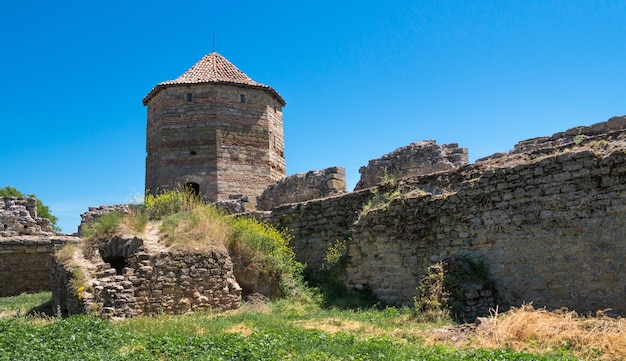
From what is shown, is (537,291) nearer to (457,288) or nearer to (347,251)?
(457,288)

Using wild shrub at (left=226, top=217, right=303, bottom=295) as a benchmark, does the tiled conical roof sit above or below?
above

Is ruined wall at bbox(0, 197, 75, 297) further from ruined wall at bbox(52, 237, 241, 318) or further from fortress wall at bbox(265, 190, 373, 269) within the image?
fortress wall at bbox(265, 190, 373, 269)

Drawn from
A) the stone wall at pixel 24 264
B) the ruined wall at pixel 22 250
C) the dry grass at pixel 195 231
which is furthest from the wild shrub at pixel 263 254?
the stone wall at pixel 24 264

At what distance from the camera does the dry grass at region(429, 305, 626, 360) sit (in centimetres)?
602

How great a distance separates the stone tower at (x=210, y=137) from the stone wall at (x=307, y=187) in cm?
398

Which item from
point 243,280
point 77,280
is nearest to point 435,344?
point 243,280

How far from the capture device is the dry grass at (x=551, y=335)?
19.7 feet

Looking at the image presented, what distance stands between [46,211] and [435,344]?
38.6m

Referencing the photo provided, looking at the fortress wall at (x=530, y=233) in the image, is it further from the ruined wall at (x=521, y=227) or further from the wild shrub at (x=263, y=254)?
the wild shrub at (x=263, y=254)

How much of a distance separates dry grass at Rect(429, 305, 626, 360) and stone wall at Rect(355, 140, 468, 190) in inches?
266

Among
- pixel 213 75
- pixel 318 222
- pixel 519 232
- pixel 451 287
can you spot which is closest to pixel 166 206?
pixel 318 222

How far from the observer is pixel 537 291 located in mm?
8586

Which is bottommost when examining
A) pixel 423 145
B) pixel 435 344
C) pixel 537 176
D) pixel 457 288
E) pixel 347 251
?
pixel 435 344

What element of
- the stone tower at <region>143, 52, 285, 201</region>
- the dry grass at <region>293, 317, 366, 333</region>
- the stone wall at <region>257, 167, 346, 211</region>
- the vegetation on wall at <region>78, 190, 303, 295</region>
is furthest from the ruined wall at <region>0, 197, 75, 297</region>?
the dry grass at <region>293, 317, 366, 333</region>
